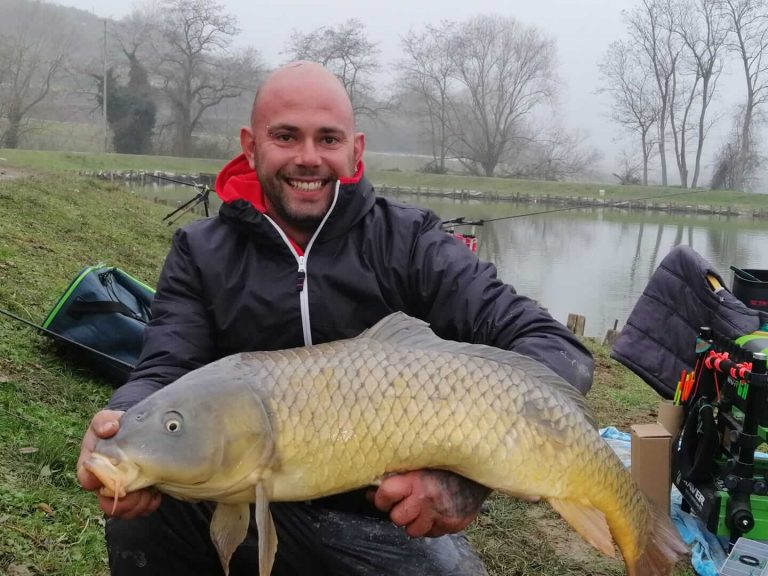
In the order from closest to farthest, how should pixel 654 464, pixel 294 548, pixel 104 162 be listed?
pixel 294 548
pixel 654 464
pixel 104 162

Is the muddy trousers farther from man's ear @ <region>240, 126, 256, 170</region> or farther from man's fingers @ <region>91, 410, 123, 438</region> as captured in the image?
man's ear @ <region>240, 126, 256, 170</region>

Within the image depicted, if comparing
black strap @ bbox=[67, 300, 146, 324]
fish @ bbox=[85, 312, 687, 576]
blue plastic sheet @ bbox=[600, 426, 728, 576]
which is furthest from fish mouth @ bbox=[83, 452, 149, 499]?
black strap @ bbox=[67, 300, 146, 324]

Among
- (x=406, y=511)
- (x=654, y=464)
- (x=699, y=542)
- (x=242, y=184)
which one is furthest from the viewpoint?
(x=654, y=464)

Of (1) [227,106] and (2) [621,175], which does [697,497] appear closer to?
(2) [621,175]

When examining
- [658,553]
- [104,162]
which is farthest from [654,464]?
[104,162]

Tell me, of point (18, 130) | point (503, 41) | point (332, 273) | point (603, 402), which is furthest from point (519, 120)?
point (332, 273)

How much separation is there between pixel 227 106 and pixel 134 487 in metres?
46.4

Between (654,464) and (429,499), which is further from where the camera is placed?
(654,464)

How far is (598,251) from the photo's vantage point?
1367 centimetres

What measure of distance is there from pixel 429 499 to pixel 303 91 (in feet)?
3.30

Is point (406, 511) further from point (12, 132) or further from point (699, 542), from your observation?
point (12, 132)

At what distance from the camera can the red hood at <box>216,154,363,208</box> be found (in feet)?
5.72

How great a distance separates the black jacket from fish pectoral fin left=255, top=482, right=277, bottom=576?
0.50m

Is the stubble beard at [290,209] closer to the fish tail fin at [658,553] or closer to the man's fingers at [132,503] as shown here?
the man's fingers at [132,503]
